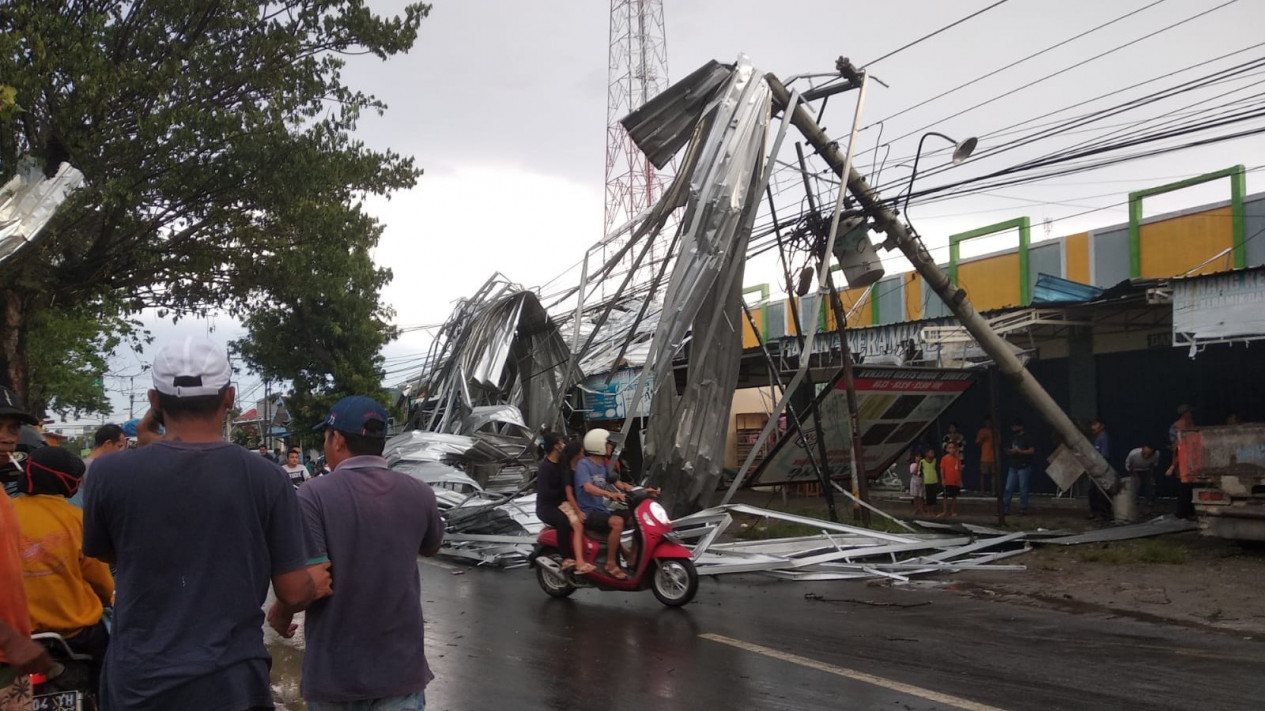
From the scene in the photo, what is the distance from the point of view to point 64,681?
3635 mm

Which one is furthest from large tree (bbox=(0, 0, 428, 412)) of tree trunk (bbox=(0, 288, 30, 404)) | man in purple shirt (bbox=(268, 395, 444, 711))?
man in purple shirt (bbox=(268, 395, 444, 711))

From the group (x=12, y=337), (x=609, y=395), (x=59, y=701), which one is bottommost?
(x=59, y=701)

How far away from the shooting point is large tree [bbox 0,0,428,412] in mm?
12820

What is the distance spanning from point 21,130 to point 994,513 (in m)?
16.0

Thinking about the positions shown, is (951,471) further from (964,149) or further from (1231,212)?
(1231,212)

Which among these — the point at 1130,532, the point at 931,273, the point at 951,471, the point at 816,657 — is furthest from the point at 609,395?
the point at 816,657

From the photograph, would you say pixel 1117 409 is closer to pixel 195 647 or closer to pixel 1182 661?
pixel 1182 661

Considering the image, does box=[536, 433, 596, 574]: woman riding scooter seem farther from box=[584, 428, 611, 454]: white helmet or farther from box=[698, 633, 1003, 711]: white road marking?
box=[698, 633, 1003, 711]: white road marking

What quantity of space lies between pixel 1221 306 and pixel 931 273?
12.6 ft

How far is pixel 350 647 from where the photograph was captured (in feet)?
10.2

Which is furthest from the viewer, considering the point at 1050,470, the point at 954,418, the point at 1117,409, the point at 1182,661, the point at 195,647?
the point at 954,418

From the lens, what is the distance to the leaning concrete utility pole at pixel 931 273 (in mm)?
12820

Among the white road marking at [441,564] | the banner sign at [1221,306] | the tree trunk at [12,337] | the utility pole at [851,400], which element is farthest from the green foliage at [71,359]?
the banner sign at [1221,306]

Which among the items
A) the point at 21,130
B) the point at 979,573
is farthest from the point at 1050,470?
the point at 21,130
